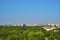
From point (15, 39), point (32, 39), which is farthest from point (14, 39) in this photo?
point (32, 39)

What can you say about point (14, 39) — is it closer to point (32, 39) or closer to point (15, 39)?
point (15, 39)
